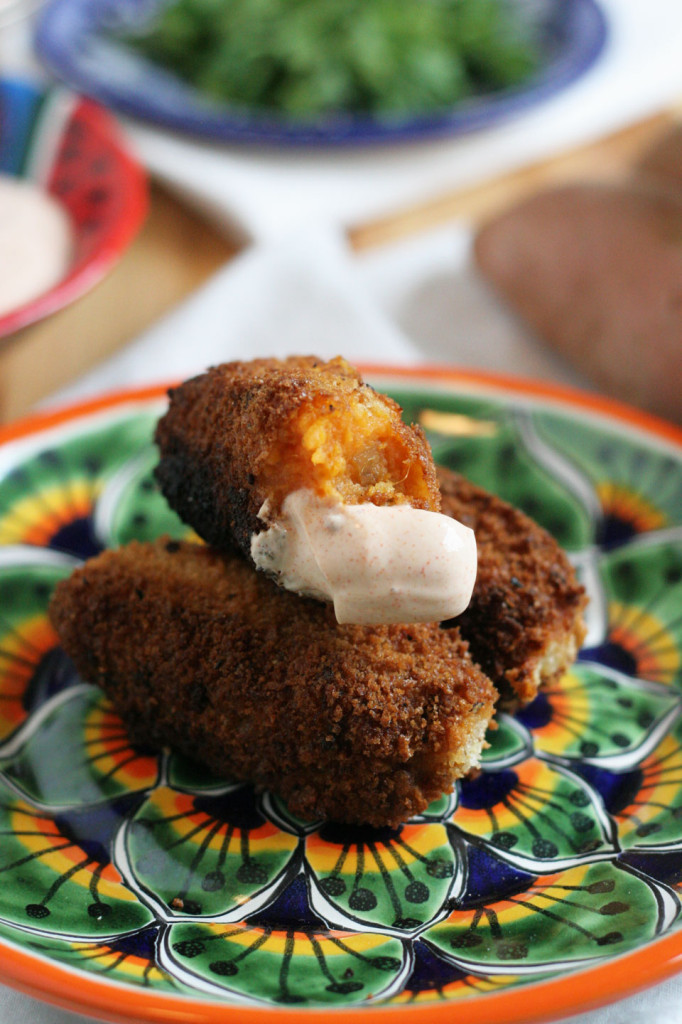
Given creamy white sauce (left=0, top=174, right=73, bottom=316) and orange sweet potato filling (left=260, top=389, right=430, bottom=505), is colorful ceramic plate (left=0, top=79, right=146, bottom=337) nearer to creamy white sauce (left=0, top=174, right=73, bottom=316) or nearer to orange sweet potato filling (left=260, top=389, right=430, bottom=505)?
creamy white sauce (left=0, top=174, right=73, bottom=316)

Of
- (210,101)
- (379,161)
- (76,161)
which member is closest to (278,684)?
(76,161)

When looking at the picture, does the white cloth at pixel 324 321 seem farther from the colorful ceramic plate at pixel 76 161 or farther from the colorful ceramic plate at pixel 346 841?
the colorful ceramic plate at pixel 346 841

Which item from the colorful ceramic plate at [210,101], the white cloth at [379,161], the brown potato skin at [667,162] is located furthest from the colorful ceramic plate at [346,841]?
the colorful ceramic plate at [210,101]

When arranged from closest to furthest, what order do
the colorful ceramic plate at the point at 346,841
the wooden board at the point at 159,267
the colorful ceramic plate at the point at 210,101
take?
1. the colorful ceramic plate at the point at 346,841
2. the wooden board at the point at 159,267
3. the colorful ceramic plate at the point at 210,101

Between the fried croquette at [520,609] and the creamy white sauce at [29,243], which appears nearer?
the fried croquette at [520,609]

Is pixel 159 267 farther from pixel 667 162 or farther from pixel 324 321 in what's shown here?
pixel 667 162

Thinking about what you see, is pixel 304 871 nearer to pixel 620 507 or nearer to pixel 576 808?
pixel 576 808
